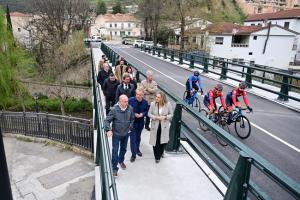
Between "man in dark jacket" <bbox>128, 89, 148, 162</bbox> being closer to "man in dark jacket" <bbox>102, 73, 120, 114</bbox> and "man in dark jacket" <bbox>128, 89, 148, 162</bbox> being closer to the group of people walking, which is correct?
the group of people walking

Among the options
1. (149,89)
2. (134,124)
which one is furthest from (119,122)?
(149,89)

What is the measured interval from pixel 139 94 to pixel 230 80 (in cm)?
1313

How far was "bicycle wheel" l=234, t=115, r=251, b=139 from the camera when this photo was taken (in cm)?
881

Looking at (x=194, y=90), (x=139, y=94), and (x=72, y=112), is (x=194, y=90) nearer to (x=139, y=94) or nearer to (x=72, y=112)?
(x=139, y=94)

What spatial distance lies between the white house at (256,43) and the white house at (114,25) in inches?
2272

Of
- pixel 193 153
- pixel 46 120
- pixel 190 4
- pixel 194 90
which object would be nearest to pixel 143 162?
pixel 193 153

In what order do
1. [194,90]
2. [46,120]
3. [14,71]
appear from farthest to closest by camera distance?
[14,71]
[46,120]
[194,90]

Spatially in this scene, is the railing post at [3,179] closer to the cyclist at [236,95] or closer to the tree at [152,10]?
the cyclist at [236,95]

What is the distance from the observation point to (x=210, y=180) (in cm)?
595

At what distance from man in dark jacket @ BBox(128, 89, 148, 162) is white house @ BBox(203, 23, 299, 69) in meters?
44.7

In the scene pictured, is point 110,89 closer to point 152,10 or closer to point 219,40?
point 219,40

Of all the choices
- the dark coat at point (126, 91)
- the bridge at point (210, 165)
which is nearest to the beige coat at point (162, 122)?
the bridge at point (210, 165)

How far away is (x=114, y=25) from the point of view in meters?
109

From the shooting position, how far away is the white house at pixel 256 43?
4744cm
